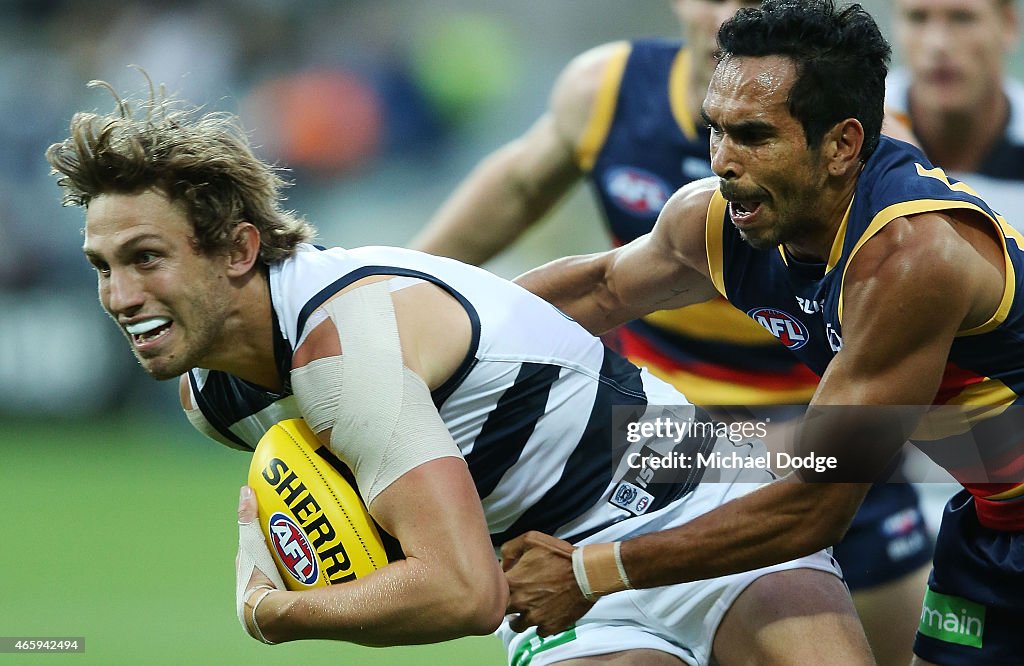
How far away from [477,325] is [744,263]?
30.7 inches

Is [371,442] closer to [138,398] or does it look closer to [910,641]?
[910,641]

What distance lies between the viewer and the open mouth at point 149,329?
138 inches

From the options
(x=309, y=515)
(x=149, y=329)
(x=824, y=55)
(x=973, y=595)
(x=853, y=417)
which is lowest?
(x=973, y=595)

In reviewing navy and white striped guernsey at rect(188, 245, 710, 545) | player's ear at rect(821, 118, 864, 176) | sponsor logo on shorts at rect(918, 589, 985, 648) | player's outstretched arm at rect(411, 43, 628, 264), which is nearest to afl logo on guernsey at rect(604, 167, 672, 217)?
player's outstretched arm at rect(411, 43, 628, 264)

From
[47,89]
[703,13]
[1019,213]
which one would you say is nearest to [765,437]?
[703,13]

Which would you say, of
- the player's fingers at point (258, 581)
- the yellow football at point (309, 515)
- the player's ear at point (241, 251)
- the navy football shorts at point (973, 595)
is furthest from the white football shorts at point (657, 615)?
the player's ear at point (241, 251)

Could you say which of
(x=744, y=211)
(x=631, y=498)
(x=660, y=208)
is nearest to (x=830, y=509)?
(x=631, y=498)

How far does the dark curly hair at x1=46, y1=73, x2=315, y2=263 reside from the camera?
347 centimetres

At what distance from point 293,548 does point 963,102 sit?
13.0 feet

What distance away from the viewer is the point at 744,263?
3.79m

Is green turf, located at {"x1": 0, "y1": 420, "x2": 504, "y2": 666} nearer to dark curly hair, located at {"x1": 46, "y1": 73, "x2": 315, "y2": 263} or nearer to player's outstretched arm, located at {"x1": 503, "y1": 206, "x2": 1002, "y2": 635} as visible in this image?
player's outstretched arm, located at {"x1": 503, "y1": 206, "x2": 1002, "y2": 635}

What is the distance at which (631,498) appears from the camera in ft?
12.4

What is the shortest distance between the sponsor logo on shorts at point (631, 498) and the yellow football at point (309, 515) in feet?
2.33

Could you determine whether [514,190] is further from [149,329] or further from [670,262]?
[149,329]
